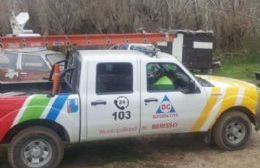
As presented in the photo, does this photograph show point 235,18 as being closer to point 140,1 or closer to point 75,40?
point 140,1

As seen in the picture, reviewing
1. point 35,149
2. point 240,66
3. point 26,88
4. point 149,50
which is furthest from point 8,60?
point 240,66

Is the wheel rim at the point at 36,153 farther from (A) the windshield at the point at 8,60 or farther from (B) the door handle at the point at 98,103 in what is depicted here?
(A) the windshield at the point at 8,60

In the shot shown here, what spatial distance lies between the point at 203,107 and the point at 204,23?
16793mm

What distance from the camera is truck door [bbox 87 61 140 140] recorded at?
849 centimetres

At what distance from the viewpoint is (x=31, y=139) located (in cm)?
820

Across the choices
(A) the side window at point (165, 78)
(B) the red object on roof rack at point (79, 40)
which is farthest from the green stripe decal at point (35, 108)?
(A) the side window at point (165, 78)

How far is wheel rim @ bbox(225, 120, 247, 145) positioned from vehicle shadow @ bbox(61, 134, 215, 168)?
0.42m

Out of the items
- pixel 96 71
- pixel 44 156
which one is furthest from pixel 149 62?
pixel 44 156

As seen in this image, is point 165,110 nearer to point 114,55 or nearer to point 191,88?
point 191,88

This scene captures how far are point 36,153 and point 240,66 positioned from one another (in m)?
16.2

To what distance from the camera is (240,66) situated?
23188 mm

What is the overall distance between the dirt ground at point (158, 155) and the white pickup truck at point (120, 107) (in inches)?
14.2

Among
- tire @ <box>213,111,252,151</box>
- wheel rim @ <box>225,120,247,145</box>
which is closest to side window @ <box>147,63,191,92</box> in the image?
tire @ <box>213,111,252,151</box>

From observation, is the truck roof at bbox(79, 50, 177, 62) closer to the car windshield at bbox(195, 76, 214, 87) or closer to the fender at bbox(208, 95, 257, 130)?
the car windshield at bbox(195, 76, 214, 87)
